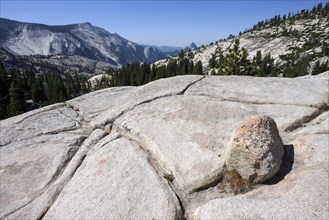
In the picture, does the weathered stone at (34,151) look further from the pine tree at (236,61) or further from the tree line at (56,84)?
the tree line at (56,84)

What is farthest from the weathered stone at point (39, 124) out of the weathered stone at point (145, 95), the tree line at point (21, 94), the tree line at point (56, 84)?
the tree line at point (56, 84)

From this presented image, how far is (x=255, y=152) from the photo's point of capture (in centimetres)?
995

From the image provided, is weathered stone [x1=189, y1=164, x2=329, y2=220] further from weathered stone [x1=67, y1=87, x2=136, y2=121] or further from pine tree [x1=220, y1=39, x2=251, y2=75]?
pine tree [x1=220, y1=39, x2=251, y2=75]

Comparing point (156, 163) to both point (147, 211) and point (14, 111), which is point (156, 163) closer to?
point (147, 211)

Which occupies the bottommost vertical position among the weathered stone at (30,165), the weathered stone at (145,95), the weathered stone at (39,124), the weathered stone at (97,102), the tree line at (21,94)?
the tree line at (21,94)

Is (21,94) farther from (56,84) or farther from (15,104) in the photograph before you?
(56,84)

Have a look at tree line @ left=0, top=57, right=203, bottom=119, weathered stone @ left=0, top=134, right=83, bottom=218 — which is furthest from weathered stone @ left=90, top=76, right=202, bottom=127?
tree line @ left=0, top=57, right=203, bottom=119

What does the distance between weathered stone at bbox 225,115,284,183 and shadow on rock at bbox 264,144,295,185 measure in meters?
0.27

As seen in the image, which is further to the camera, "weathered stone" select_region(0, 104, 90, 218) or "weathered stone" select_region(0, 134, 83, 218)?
"weathered stone" select_region(0, 104, 90, 218)

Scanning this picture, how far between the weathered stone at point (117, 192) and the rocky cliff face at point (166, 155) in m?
0.04

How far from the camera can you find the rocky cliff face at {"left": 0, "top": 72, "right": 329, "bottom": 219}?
9375 mm

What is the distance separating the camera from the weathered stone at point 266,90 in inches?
614

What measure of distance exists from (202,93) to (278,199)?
905 cm

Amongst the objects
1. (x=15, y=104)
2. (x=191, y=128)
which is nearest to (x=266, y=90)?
(x=191, y=128)
